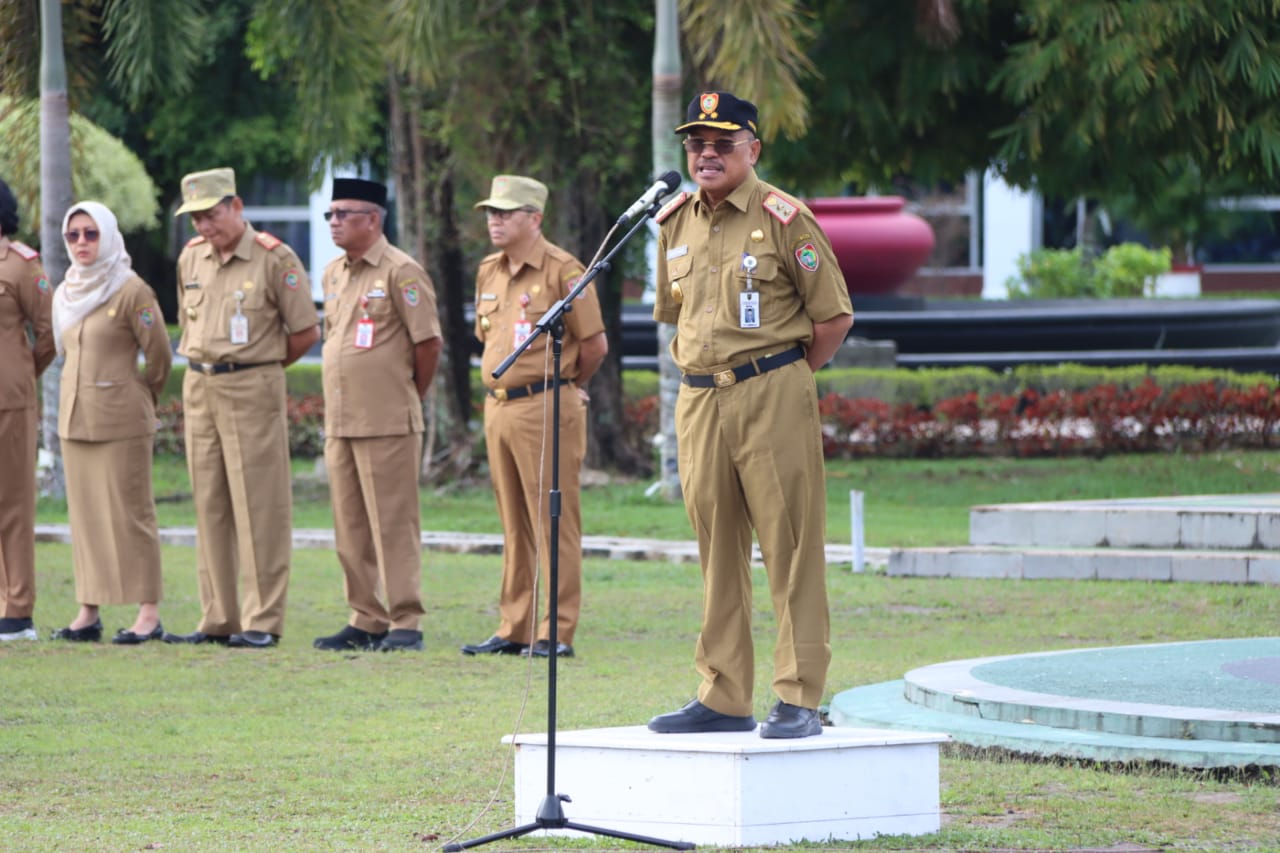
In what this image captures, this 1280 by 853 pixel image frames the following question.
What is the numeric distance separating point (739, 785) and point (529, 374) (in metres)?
4.56

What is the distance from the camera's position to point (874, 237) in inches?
1163

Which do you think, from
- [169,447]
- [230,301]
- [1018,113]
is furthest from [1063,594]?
[169,447]

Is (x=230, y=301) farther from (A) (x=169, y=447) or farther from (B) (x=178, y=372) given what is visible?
(B) (x=178, y=372)

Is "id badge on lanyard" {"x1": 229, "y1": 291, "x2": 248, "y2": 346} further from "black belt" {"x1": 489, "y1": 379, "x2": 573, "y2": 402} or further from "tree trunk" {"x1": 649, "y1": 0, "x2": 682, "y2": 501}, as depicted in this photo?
"tree trunk" {"x1": 649, "y1": 0, "x2": 682, "y2": 501}

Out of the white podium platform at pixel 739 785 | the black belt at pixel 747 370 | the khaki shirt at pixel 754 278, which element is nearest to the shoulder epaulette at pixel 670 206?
the khaki shirt at pixel 754 278

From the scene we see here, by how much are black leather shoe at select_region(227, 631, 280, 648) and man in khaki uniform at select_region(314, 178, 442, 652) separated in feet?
0.83

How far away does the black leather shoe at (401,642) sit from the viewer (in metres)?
10.6

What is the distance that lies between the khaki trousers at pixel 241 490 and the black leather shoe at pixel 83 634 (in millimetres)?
649

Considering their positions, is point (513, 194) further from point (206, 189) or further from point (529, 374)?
point (206, 189)

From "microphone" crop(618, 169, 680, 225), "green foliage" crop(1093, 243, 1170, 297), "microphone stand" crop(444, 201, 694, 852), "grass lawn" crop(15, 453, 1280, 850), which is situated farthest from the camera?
"green foliage" crop(1093, 243, 1170, 297)

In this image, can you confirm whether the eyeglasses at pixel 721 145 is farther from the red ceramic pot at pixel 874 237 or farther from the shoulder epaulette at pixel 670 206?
the red ceramic pot at pixel 874 237

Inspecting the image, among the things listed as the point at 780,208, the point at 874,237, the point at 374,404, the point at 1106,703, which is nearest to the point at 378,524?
the point at 374,404

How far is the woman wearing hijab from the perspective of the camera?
10.6 metres

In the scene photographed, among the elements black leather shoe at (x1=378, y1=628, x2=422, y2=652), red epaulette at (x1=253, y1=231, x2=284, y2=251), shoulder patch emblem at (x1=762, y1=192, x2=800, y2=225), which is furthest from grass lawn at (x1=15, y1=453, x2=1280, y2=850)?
red epaulette at (x1=253, y1=231, x2=284, y2=251)
